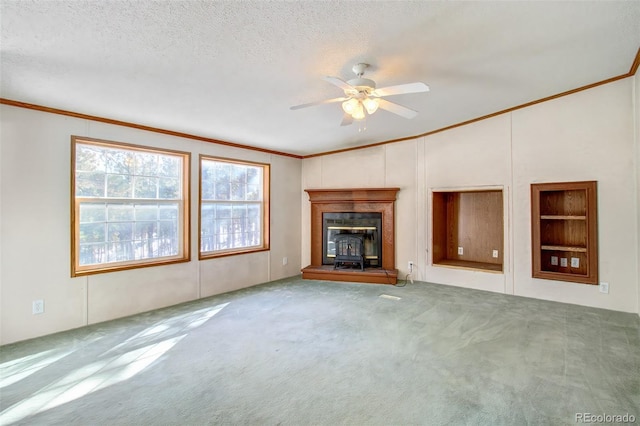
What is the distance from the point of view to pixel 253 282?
5262mm

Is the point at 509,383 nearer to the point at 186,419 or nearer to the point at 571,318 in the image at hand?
the point at 571,318

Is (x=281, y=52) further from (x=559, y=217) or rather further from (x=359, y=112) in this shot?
(x=559, y=217)

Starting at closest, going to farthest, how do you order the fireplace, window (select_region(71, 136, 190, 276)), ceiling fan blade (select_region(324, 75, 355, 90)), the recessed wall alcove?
ceiling fan blade (select_region(324, 75, 355, 90))
window (select_region(71, 136, 190, 276))
the recessed wall alcove
the fireplace

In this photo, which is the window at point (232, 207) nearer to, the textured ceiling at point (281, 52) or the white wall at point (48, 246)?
the white wall at point (48, 246)

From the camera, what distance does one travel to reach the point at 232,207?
514 cm

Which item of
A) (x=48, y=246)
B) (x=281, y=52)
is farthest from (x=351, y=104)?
(x=48, y=246)

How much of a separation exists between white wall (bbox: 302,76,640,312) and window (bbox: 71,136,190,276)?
116 inches

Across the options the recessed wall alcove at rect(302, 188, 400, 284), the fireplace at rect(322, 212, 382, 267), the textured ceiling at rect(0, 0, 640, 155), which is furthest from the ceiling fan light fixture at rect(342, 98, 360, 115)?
the fireplace at rect(322, 212, 382, 267)

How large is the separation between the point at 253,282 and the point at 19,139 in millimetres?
3469

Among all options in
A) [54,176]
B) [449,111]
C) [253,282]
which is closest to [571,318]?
[449,111]

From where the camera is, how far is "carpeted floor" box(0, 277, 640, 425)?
1939mm

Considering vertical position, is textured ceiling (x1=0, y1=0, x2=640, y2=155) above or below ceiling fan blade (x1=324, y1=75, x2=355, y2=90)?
above

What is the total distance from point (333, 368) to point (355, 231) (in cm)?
346

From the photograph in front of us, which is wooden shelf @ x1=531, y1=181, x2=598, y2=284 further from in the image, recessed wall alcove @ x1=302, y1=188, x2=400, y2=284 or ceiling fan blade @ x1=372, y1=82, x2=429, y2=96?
ceiling fan blade @ x1=372, y1=82, x2=429, y2=96
